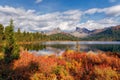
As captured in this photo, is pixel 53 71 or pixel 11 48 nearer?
pixel 53 71

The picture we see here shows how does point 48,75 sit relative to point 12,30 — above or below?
below

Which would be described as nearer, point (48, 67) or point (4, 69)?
point (48, 67)

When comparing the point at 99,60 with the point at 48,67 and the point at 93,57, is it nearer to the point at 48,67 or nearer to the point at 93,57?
the point at 93,57

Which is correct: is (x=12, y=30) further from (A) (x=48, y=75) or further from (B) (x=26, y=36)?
(B) (x=26, y=36)

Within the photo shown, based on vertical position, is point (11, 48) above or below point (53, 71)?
above

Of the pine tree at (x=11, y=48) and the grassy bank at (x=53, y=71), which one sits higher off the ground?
the pine tree at (x=11, y=48)

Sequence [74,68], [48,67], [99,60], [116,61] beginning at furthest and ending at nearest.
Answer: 1. [99,60]
2. [116,61]
3. [74,68]
4. [48,67]

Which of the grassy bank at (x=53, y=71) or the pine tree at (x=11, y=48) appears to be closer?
the grassy bank at (x=53, y=71)

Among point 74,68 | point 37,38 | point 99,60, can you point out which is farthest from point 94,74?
point 37,38

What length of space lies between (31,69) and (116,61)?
36.0 ft

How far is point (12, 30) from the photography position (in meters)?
30.8

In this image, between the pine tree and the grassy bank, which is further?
the pine tree

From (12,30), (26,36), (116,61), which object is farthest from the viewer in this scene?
(26,36)

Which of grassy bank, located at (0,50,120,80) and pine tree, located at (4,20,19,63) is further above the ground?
pine tree, located at (4,20,19,63)
